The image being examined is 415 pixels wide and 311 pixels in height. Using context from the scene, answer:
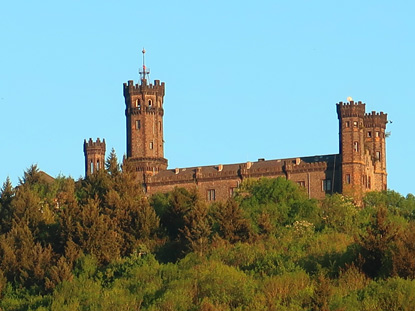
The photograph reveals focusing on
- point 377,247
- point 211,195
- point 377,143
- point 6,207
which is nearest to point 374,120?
point 377,143

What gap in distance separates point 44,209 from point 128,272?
15.7 meters

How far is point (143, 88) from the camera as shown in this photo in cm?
12938

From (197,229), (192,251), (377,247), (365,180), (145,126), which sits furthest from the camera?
(145,126)

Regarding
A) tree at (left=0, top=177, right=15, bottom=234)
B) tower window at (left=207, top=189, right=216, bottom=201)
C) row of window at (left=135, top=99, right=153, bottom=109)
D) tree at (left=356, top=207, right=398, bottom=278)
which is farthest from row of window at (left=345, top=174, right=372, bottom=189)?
tree at (left=356, top=207, right=398, bottom=278)

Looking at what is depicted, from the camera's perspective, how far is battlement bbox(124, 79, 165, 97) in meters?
129

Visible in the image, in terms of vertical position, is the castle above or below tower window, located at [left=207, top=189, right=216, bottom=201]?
above

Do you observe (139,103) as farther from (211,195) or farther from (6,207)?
(6,207)

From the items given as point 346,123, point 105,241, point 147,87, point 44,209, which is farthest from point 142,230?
point 147,87

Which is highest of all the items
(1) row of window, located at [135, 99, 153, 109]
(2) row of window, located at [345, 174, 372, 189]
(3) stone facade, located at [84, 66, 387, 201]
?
(1) row of window, located at [135, 99, 153, 109]

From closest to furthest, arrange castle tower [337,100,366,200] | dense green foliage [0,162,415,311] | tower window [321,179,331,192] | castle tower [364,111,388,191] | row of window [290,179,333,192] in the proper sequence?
dense green foliage [0,162,415,311] < castle tower [337,100,366,200] < row of window [290,179,333,192] < tower window [321,179,331,192] < castle tower [364,111,388,191]

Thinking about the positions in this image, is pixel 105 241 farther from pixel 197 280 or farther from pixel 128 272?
pixel 197 280

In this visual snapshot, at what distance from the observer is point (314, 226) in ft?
281

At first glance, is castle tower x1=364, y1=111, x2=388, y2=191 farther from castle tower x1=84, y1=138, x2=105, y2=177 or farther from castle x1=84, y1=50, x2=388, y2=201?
castle tower x1=84, y1=138, x2=105, y2=177

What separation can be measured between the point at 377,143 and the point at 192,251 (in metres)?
46.7
